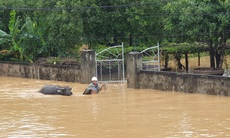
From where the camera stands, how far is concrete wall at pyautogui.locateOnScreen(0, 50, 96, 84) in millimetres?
29234

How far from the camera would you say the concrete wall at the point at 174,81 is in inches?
900

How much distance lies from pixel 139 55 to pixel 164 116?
29.8 ft

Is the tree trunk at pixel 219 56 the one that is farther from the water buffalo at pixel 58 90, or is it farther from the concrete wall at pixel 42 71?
the water buffalo at pixel 58 90

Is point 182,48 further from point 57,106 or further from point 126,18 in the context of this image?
point 57,106

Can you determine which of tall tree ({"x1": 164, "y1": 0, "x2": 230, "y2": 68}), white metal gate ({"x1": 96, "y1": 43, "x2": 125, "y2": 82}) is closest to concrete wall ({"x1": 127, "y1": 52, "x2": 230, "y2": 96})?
white metal gate ({"x1": 96, "y1": 43, "x2": 125, "y2": 82})

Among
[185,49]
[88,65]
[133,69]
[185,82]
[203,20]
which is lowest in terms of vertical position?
[185,82]

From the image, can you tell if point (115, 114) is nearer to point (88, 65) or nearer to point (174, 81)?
point (174, 81)

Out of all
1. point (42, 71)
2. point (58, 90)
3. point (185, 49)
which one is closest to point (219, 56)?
point (185, 49)

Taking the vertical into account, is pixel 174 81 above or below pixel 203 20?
below

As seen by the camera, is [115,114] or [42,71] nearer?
[115,114]

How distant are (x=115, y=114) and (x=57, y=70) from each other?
1280cm

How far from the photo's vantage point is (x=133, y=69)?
27.0m

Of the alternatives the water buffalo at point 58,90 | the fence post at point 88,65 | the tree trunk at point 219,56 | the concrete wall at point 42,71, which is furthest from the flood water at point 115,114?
the tree trunk at point 219,56

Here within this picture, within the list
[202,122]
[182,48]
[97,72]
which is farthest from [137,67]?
[202,122]
